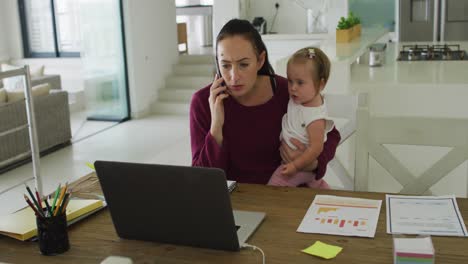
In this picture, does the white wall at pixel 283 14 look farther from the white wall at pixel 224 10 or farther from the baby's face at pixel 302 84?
the baby's face at pixel 302 84

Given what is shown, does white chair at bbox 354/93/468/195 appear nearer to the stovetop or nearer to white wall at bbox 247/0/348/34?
the stovetop

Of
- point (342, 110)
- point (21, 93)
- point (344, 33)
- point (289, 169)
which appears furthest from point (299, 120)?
point (21, 93)

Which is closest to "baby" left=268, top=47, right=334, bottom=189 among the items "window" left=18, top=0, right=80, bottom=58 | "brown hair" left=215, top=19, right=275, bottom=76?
"brown hair" left=215, top=19, right=275, bottom=76

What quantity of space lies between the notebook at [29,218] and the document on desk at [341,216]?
60 centimetres

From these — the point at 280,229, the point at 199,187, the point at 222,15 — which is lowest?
the point at 280,229

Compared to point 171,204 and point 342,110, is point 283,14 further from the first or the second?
point 171,204

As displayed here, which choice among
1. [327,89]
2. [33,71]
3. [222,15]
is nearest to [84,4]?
[33,71]

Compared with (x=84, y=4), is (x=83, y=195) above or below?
below

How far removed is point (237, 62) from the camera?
1.70m

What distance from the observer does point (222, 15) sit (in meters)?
7.30

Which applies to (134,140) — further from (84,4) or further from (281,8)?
Answer: (281,8)

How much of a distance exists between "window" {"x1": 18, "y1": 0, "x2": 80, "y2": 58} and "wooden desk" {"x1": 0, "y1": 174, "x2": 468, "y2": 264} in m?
7.45

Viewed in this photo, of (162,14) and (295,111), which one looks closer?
(295,111)

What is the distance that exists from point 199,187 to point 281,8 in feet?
22.4
